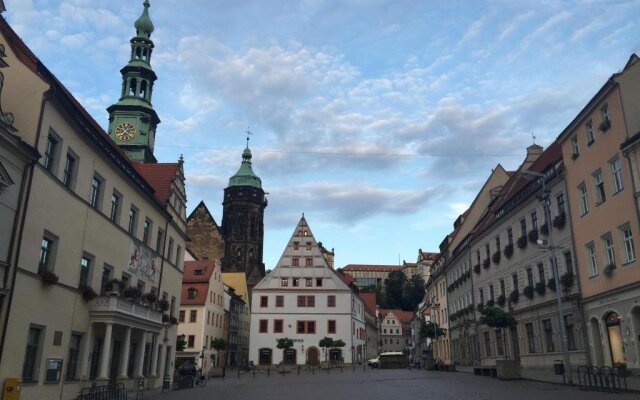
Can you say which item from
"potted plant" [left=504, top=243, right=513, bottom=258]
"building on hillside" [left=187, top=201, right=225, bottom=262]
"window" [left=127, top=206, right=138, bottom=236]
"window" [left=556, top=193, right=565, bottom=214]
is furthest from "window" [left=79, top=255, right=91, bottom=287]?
"building on hillside" [left=187, top=201, right=225, bottom=262]

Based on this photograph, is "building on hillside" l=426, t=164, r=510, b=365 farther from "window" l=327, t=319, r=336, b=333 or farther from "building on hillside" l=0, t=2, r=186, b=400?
"building on hillside" l=0, t=2, r=186, b=400

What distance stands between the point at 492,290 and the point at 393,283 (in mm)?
141929

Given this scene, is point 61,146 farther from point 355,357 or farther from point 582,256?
point 355,357

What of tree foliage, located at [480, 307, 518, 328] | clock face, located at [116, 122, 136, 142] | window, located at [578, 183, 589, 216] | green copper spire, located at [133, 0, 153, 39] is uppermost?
green copper spire, located at [133, 0, 153, 39]

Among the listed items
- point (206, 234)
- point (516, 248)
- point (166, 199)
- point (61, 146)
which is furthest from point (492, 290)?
point (206, 234)

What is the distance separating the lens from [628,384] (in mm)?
21672

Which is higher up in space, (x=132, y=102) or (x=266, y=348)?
(x=132, y=102)

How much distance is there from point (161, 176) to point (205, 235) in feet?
211

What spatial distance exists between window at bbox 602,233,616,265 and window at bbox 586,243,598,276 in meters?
1.00

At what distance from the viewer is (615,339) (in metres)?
25.7

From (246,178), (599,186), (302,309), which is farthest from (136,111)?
(246,178)

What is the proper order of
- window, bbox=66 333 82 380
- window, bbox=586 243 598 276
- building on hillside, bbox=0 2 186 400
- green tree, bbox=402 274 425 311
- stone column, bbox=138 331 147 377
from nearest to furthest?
building on hillside, bbox=0 2 186 400 < window, bbox=66 333 82 380 < window, bbox=586 243 598 276 < stone column, bbox=138 331 147 377 < green tree, bbox=402 274 425 311

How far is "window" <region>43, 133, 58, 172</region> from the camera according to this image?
21472 mm

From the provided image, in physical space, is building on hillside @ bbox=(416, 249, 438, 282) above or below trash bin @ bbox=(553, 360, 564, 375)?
above
